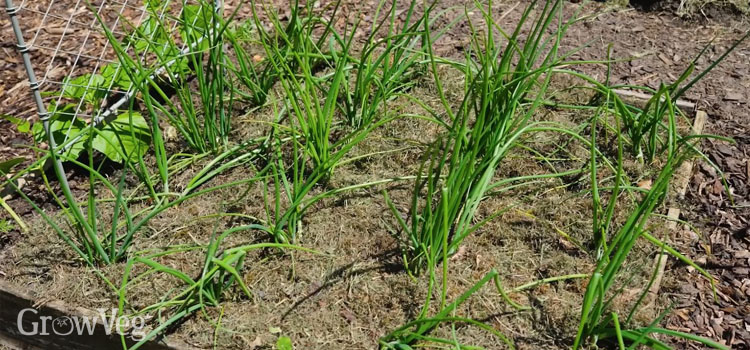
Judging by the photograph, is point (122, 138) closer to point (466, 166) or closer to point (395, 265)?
point (395, 265)

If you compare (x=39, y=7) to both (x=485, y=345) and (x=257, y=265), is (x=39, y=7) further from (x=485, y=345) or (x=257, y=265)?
(x=485, y=345)

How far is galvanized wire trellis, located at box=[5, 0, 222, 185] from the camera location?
3.15 meters

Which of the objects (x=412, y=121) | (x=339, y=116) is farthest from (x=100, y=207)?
(x=412, y=121)

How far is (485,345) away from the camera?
2336 millimetres

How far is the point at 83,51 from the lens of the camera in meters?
4.07

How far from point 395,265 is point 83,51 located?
250 centimetres

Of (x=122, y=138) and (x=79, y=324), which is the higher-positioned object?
(x=122, y=138)

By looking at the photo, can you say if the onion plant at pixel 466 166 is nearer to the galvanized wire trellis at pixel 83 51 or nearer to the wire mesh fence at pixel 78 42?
the galvanized wire trellis at pixel 83 51

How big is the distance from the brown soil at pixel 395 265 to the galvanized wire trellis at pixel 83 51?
21.5 inches

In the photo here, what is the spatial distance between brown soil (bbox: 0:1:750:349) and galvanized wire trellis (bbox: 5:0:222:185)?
1.79ft

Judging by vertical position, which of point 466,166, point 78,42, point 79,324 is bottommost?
point 79,324

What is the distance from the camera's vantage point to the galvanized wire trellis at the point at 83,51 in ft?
10.3

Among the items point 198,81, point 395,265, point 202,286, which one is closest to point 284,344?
point 202,286

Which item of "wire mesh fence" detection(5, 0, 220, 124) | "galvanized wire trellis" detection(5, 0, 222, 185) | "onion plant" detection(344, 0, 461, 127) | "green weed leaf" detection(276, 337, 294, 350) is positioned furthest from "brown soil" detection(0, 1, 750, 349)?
"wire mesh fence" detection(5, 0, 220, 124)
